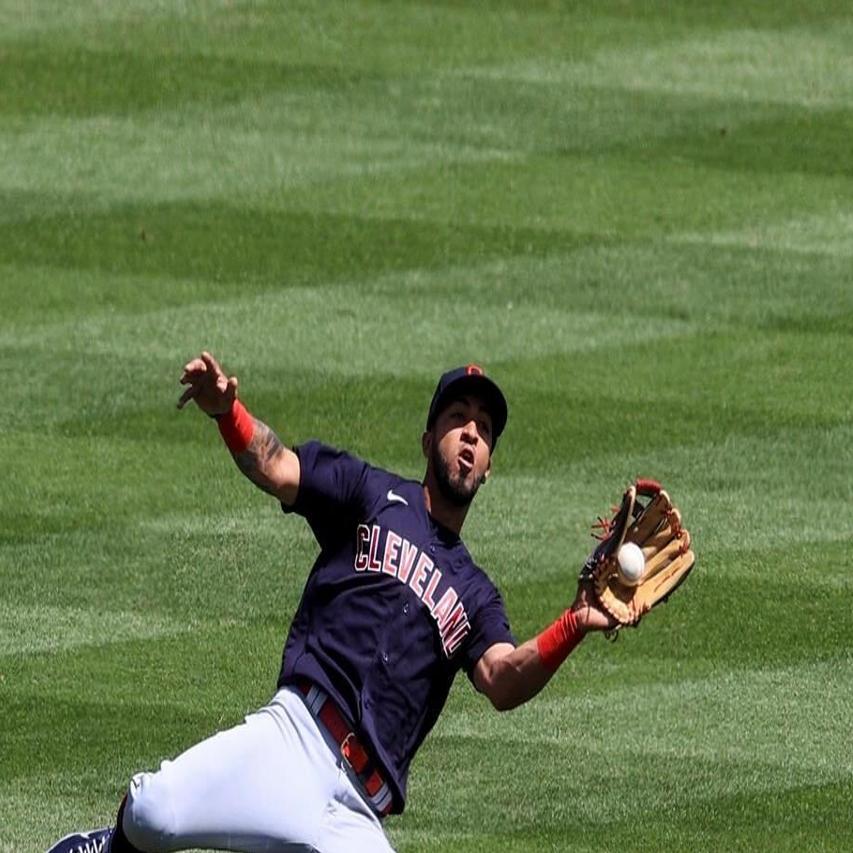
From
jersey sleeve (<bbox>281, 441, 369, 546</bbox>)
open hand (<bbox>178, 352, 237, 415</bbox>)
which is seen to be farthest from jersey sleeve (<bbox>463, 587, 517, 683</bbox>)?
open hand (<bbox>178, 352, 237, 415</bbox>)

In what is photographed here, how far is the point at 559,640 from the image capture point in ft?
21.5

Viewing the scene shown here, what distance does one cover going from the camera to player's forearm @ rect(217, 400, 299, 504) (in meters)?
6.91

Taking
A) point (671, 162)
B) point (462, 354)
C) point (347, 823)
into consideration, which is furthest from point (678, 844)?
point (671, 162)

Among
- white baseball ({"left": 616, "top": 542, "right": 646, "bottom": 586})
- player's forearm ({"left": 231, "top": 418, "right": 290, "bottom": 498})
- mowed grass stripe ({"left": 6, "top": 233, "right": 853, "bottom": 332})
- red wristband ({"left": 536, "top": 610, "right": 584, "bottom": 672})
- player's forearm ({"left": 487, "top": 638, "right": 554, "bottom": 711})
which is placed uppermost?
mowed grass stripe ({"left": 6, "top": 233, "right": 853, "bottom": 332})

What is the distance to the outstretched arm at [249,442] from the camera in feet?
22.5

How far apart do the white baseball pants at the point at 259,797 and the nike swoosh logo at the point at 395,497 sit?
69 cm

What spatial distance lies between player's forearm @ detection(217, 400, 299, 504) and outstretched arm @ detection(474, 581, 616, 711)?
743mm

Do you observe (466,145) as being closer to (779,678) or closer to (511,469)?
(511,469)

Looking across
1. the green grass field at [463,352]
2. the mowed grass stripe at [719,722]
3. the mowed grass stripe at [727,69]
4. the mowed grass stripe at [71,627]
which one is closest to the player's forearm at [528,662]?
the green grass field at [463,352]

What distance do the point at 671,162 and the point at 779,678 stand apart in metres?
6.68

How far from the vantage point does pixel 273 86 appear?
16562 mm

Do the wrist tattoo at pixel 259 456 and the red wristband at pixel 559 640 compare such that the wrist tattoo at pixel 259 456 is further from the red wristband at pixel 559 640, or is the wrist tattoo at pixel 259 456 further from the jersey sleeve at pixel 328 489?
the red wristband at pixel 559 640

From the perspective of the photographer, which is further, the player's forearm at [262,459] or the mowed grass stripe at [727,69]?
the mowed grass stripe at [727,69]

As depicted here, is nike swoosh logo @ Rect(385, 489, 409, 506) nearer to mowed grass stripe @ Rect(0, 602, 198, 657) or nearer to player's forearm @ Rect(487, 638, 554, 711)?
player's forearm @ Rect(487, 638, 554, 711)
